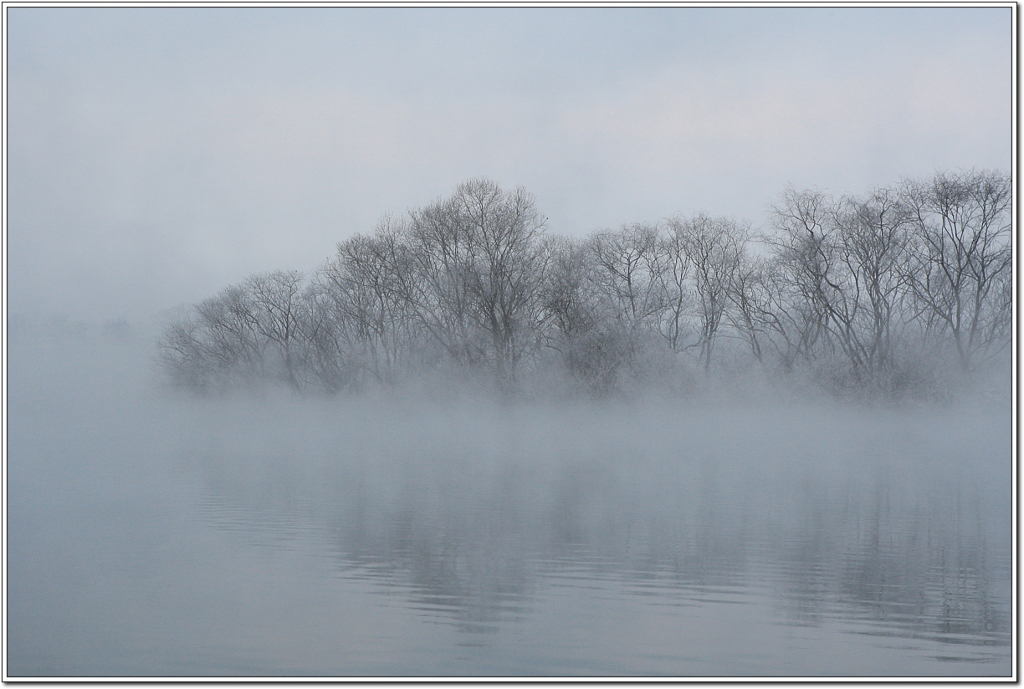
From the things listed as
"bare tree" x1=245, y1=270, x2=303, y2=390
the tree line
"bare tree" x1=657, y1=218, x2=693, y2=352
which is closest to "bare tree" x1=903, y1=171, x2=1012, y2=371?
the tree line

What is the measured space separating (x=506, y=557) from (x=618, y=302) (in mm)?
19500

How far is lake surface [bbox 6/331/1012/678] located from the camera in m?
5.97

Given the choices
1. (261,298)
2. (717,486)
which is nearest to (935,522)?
(717,486)

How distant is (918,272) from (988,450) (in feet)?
29.6

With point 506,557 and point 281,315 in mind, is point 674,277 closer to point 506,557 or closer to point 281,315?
point 281,315

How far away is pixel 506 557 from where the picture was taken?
8.52m

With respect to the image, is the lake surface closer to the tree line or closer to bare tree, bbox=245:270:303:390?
the tree line

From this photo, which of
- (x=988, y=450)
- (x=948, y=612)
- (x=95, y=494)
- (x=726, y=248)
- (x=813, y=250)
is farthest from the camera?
(x=726, y=248)

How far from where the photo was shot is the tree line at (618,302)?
2280 centimetres

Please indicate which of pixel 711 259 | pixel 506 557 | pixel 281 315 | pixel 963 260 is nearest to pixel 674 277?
pixel 711 259

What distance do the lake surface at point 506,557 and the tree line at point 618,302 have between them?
238 inches

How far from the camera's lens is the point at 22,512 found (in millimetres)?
10812

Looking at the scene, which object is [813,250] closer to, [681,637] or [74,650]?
[681,637]

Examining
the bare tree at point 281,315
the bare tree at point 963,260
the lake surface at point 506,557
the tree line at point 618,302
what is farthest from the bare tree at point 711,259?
the bare tree at point 281,315
